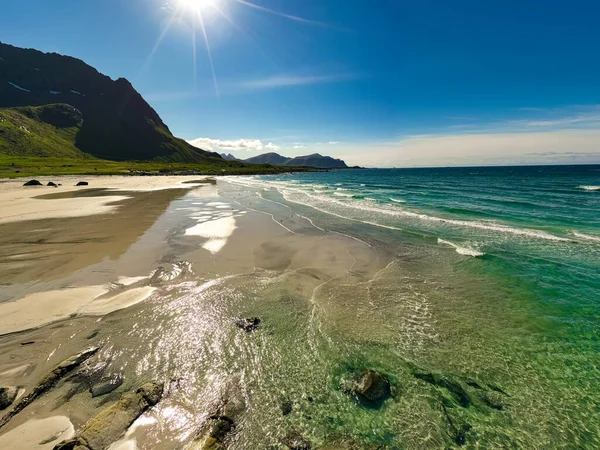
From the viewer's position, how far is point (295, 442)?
5.73 m

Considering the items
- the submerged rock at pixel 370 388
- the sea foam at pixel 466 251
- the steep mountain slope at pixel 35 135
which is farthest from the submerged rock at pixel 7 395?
the steep mountain slope at pixel 35 135

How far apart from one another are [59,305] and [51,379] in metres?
4.93

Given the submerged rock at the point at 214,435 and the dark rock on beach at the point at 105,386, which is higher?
the dark rock on beach at the point at 105,386

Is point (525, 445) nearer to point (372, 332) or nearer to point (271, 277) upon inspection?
point (372, 332)

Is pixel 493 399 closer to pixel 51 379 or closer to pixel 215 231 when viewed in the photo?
pixel 51 379

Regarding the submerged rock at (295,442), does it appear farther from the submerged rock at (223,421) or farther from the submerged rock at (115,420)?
the submerged rock at (115,420)

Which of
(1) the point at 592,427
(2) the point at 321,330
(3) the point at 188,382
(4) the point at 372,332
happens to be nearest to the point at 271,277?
(2) the point at 321,330

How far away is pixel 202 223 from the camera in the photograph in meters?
26.2

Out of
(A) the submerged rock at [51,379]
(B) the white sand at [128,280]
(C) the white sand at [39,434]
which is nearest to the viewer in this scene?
(C) the white sand at [39,434]

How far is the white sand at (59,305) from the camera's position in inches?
369

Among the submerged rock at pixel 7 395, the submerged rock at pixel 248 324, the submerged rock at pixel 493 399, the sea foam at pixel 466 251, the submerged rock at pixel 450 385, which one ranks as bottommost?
the submerged rock at pixel 493 399

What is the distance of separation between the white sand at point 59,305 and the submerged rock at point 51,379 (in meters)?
2.67

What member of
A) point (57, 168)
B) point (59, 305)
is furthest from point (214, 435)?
point (57, 168)

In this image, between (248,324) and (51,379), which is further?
(248,324)
